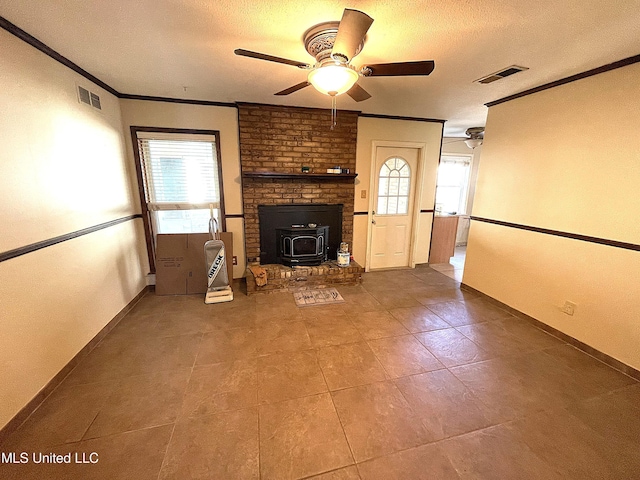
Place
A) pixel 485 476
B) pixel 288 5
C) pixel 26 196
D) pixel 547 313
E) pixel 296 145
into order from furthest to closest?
pixel 296 145
pixel 547 313
pixel 26 196
pixel 288 5
pixel 485 476

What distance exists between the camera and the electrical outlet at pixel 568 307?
2.34m

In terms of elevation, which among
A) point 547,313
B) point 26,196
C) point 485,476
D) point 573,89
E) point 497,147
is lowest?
point 485,476

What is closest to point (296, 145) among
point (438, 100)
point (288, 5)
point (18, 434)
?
point (438, 100)

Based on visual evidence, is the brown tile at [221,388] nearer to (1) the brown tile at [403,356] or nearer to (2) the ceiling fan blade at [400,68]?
(1) the brown tile at [403,356]

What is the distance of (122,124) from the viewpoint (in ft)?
9.70

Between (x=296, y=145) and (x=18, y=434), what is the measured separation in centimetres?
342

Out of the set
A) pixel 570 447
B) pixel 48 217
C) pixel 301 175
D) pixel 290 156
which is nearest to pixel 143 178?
pixel 48 217

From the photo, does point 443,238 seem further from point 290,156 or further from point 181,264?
point 181,264

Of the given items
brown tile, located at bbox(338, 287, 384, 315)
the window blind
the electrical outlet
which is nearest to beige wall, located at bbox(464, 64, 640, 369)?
the electrical outlet

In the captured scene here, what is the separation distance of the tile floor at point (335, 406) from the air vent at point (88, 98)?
2144 millimetres

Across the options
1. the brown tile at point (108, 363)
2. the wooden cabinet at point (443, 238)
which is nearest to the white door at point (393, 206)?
the wooden cabinet at point (443, 238)

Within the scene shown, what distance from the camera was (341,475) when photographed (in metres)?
1.27

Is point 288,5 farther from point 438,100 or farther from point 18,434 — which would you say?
point 18,434

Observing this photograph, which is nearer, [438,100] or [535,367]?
[535,367]
